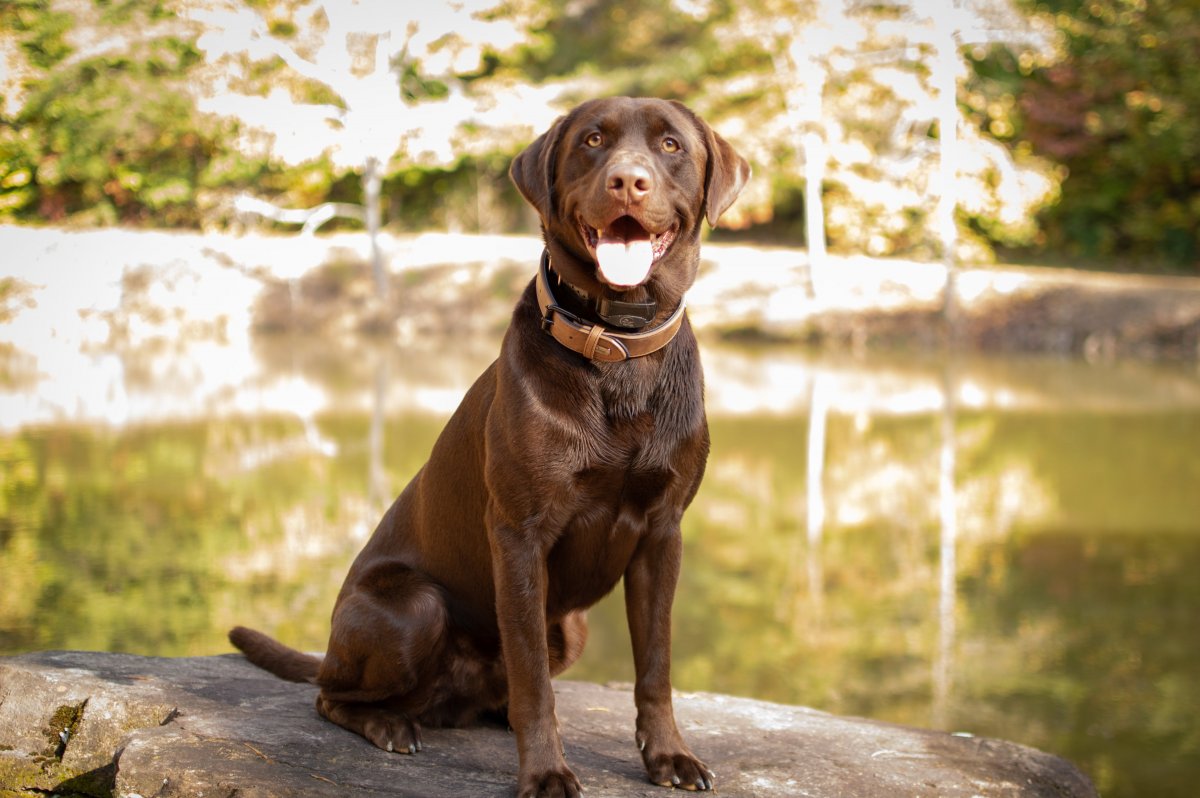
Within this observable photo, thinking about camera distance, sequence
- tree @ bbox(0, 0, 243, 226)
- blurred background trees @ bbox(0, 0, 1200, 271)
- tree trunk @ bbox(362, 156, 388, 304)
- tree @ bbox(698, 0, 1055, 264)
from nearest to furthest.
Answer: tree @ bbox(0, 0, 243, 226)
blurred background trees @ bbox(0, 0, 1200, 271)
tree @ bbox(698, 0, 1055, 264)
tree trunk @ bbox(362, 156, 388, 304)

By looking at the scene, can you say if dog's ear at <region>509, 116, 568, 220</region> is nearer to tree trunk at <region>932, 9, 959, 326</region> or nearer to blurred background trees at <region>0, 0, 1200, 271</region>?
blurred background trees at <region>0, 0, 1200, 271</region>

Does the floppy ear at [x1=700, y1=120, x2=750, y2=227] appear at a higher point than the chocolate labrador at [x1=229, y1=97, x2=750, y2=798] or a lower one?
higher

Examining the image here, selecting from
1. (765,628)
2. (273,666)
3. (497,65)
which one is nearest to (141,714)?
(273,666)

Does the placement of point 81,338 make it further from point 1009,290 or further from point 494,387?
point 494,387

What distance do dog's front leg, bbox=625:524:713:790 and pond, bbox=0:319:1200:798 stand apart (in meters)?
2.30

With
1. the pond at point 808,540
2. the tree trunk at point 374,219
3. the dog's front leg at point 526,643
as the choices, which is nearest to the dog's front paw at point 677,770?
the dog's front leg at point 526,643

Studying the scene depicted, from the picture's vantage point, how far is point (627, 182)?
2230mm

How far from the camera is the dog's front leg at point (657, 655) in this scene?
8.14ft

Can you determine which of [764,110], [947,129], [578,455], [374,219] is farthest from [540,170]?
[764,110]

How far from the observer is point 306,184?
68.0 ft

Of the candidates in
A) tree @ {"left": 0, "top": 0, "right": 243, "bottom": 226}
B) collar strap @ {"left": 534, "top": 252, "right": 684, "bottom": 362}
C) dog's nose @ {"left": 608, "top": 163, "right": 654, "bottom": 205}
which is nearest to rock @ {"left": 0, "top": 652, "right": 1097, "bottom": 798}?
collar strap @ {"left": 534, "top": 252, "right": 684, "bottom": 362}

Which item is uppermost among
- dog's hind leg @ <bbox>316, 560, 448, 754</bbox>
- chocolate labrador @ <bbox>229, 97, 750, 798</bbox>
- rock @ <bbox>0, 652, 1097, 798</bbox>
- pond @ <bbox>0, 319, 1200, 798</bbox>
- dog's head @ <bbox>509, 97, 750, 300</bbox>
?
dog's head @ <bbox>509, 97, 750, 300</bbox>

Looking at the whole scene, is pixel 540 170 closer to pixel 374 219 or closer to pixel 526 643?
pixel 526 643

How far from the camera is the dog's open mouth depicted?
2.33 meters
